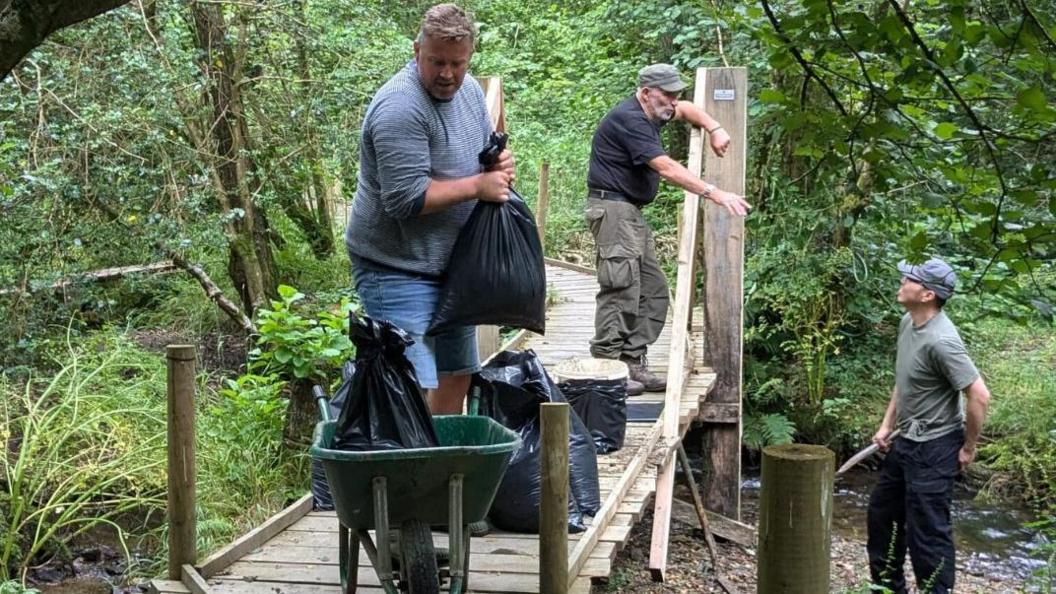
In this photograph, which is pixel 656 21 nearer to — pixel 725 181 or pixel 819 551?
pixel 725 181

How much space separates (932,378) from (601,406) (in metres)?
1.68

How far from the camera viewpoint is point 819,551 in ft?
5.63

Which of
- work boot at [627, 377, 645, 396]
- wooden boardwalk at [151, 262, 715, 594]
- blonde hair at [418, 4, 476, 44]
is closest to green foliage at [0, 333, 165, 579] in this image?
wooden boardwalk at [151, 262, 715, 594]

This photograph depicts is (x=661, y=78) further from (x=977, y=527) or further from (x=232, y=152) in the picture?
(x=977, y=527)

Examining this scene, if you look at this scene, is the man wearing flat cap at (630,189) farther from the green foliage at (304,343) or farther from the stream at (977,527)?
the stream at (977,527)

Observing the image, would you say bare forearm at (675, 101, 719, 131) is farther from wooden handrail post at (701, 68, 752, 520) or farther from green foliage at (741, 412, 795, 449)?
green foliage at (741, 412, 795, 449)

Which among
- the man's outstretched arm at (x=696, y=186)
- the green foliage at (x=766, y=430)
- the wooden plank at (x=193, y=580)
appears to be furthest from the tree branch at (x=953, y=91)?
the green foliage at (x=766, y=430)

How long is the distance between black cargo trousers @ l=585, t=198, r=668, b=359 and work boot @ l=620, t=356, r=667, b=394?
0.25ft

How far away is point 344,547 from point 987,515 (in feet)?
22.3

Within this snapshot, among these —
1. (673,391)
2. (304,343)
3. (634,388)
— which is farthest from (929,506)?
(304,343)

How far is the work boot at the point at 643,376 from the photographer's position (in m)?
7.11

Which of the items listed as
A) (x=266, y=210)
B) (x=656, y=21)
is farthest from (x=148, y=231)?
(x=656, y=21)

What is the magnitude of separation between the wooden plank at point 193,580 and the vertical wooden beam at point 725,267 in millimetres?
4476

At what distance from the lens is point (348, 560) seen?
373 centimetres
